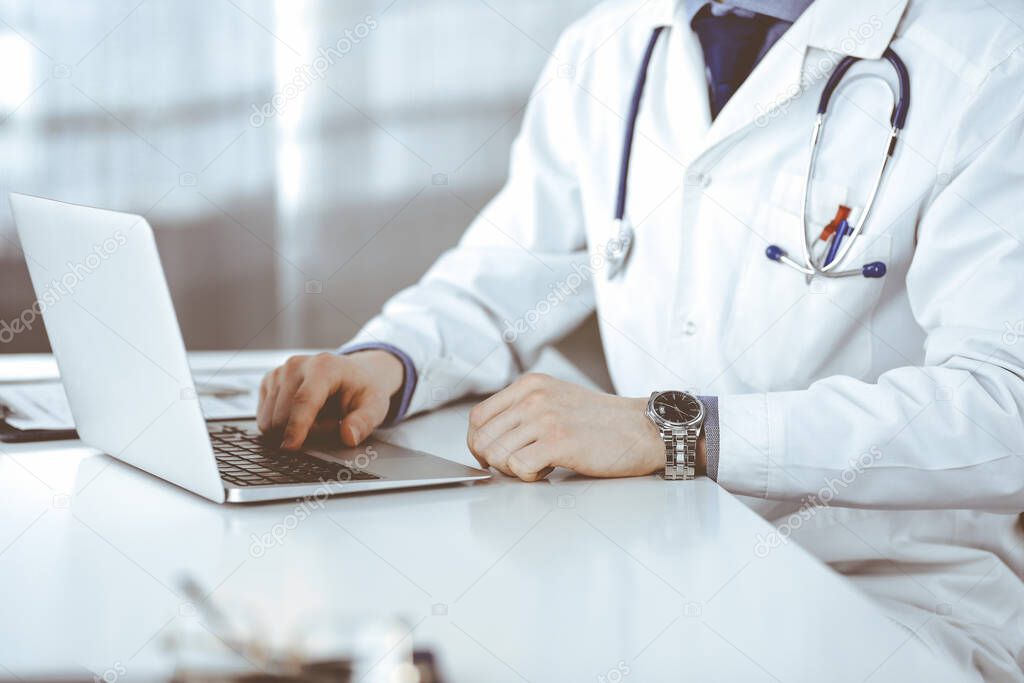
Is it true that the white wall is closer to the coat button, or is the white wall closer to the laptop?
the coat button

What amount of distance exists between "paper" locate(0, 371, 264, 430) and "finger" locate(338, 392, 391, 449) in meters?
0.15

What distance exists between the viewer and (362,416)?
980 millimetres

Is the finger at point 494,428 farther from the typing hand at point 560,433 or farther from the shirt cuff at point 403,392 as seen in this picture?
the shirt cuff at point 403,392

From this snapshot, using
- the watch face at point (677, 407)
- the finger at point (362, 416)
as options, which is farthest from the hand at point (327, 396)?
the watch face at point (677, 407)

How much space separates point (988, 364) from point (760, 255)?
312 mm

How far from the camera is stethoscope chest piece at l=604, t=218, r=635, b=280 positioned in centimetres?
121

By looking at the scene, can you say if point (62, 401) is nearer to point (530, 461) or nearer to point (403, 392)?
point (403, 392)

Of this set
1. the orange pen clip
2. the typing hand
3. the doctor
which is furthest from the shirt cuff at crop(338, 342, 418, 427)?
the orange pen clip

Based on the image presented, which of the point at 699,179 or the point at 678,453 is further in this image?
the point at 699,179

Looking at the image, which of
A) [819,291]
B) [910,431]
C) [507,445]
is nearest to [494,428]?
[507,445]

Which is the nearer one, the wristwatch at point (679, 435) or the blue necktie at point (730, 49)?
the wristwatch at point (679, 435)

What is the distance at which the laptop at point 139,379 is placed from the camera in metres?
0.64

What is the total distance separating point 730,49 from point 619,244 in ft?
0.93

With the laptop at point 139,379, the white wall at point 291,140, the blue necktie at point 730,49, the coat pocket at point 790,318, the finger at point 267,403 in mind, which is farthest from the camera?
the white wall at point 291,140
